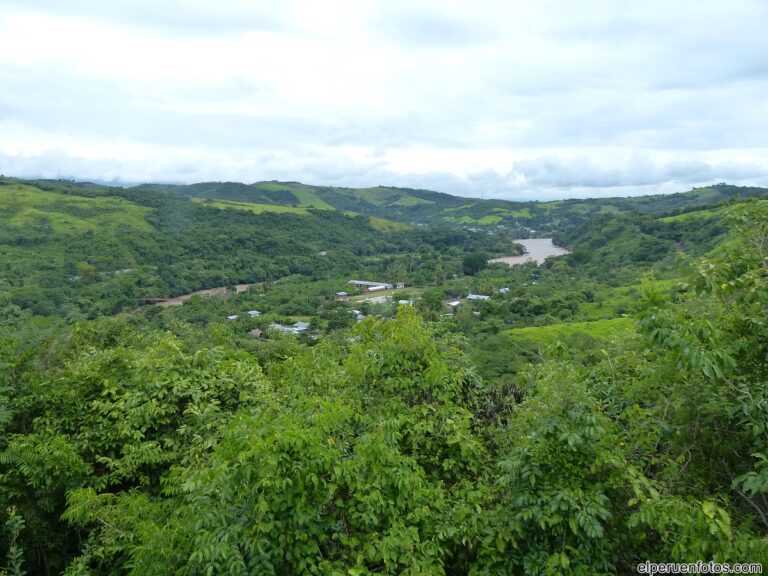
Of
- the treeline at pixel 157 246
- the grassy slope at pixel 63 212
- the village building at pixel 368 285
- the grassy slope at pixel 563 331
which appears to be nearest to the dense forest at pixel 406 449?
the grassy slope at pixel 563 331

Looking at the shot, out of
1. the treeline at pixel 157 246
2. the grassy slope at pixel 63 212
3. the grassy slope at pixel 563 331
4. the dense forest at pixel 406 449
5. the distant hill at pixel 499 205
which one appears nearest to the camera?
the dense forest at pixel 406 449

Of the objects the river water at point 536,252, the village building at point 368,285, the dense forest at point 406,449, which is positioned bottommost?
the village building at point 368,285

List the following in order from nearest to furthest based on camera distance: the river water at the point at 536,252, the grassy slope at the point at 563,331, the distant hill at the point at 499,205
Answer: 1. the grassy slope at the point at 563,331
2. the river water at the point at 536,252
3. the distant hill at the point at 499,205

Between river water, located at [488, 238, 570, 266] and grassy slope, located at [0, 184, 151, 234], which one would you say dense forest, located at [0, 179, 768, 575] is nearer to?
grassy slope, located at [0, 184, 151, 234]

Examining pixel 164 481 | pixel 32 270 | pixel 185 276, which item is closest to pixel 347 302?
pixel 185 276

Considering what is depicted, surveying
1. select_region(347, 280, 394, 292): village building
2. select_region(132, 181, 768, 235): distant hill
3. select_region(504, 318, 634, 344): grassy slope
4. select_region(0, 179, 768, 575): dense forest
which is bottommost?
select_region(347, 280, 394, 292): village building

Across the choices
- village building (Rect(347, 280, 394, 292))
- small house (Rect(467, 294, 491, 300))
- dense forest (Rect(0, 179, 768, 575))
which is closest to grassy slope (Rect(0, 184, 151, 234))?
village building (Rect(347, 280, 394, 292))

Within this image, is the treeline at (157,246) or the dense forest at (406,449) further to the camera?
the treeline at (157,246)

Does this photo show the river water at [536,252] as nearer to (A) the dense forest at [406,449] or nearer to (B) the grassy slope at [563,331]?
(B) the grassy slope at [563,331]
